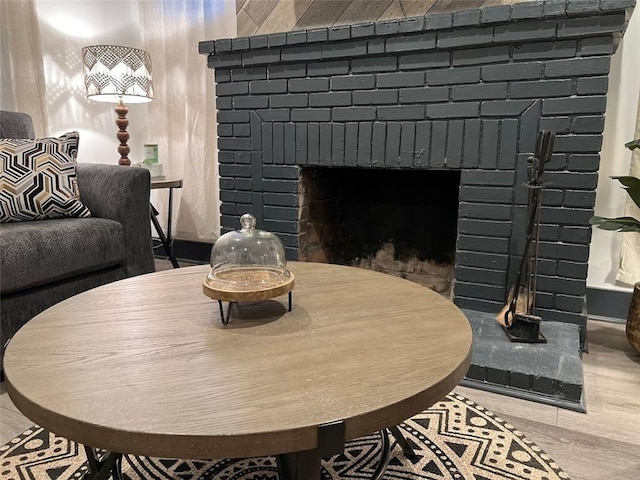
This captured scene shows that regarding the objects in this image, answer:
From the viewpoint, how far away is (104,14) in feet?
9.77

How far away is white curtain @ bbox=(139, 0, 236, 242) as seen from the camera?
2668mm

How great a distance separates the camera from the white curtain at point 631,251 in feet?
6.21

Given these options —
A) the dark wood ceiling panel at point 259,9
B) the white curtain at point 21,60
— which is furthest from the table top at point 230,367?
the white curtain at point 21,60

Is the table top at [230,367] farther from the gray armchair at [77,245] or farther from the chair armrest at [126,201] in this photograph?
the chair armrest at [126,201]

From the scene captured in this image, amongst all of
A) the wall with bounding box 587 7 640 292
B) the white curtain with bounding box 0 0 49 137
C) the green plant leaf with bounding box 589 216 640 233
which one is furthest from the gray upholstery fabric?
the wall with bounding box 587 7 640 292

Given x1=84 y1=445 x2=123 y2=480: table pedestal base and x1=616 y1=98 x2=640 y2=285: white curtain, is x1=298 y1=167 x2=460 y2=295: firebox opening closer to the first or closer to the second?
x1=616 y1=98 x2=640 y2=285: white curtain

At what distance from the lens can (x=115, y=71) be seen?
2445 millimetres

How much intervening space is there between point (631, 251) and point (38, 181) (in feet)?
7.63

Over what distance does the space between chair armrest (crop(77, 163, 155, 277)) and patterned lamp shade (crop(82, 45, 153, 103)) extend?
2.05ft

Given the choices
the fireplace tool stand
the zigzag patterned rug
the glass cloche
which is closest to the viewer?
the glass cloche

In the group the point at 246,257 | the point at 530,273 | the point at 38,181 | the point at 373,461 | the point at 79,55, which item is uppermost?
the point at 79,55

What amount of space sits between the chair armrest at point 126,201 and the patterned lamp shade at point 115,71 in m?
0.63

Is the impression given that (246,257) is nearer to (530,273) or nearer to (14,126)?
(530,273)

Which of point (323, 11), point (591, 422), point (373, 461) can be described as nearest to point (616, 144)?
point (591, 422)
